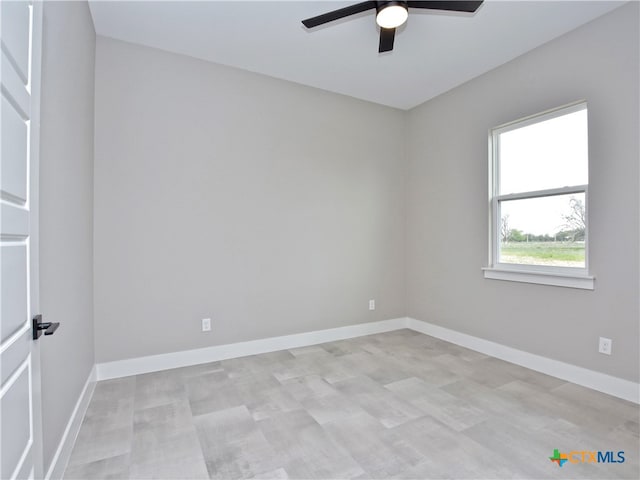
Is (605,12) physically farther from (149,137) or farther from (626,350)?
(149,137)

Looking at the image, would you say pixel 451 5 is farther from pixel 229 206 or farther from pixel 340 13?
pixel 229 206

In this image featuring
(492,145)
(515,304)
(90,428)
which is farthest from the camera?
(492,145)

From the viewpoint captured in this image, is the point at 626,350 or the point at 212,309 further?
the point at 212,309

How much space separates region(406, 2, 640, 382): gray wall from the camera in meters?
2.47

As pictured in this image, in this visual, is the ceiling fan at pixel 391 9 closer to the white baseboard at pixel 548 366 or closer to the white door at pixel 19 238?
the white door at pixel 19 238

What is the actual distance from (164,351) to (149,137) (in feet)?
6.28

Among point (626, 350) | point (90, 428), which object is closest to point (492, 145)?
point (626, 350)

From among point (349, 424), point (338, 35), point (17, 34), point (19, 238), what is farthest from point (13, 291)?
point (338, 35)

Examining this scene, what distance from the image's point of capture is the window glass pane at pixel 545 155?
9.16 ft

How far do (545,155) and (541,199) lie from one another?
0.39 meters

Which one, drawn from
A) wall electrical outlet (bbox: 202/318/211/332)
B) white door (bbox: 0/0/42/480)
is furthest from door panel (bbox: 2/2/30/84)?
wall electrical outlet (bbox: 202/318/211/332)

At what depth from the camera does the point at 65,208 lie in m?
1.90

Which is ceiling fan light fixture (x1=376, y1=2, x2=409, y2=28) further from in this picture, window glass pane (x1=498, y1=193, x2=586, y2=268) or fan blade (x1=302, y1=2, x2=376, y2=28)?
window glass pane (x1=498, y1=193, x2=586, y2=268)

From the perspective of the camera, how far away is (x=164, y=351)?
306 centimetres
